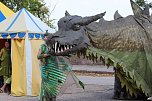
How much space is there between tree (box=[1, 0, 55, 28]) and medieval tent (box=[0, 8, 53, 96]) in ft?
68.6

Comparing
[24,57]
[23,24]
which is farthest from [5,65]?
[23,24]

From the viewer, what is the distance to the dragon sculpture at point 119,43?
852 cm

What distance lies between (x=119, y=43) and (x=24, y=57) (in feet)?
12.9

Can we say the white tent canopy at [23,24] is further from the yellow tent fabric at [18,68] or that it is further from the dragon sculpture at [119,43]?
the dragon sculpture at [119,43]

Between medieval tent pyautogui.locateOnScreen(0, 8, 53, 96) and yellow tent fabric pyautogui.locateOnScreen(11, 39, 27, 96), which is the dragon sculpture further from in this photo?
yellow tent fabric pyautogui.locateOnScreen(11, 39, 27, 96)

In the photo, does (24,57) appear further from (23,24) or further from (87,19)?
(87,19)

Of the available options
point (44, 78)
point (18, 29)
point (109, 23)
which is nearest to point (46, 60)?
point (44, 78)

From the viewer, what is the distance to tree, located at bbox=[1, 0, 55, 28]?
34.6 metres

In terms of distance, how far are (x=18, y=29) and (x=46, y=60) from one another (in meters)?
3.64

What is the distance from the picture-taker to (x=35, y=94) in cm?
1248

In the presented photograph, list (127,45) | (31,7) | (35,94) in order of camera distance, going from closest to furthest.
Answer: (127,45)
(35,94)
(31,7)

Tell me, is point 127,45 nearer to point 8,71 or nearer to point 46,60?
point 46,60

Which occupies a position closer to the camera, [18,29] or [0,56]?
[18,29]

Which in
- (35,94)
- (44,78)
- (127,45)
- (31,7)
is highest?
(31,7)
